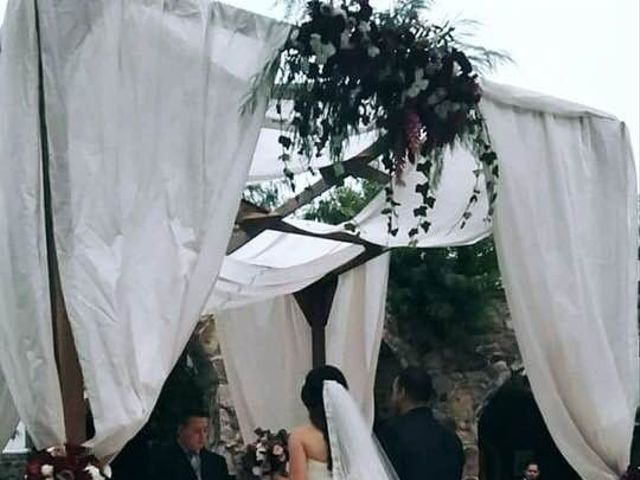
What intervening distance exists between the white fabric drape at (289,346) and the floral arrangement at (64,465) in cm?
437

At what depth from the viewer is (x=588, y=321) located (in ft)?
15.9

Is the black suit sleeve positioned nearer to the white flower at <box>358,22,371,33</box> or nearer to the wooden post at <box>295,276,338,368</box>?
the white flower at <box>358,22,371,33</box>

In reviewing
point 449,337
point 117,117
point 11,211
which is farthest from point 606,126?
point 449,337

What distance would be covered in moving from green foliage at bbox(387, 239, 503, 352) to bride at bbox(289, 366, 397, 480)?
18.2 feet

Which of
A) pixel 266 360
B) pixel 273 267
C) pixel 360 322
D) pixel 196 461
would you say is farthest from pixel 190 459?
pixel 360 322

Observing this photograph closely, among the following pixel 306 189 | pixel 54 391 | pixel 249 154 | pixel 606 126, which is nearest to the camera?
pixel 54 391

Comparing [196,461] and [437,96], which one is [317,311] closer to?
[196,461]

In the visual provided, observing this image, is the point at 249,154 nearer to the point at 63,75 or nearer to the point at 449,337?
the point at 63,75

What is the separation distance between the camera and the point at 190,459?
6.32 meters

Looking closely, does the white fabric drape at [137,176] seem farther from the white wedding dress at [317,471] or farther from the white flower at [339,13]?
the white wedding dress at [317,471]

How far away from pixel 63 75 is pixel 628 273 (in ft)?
7.96

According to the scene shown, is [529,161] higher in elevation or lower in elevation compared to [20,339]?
higher

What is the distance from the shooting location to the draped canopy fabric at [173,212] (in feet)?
12.4

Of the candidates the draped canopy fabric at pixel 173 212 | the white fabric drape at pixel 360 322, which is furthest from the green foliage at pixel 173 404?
the draped canopy fabric at pixel 173 212
